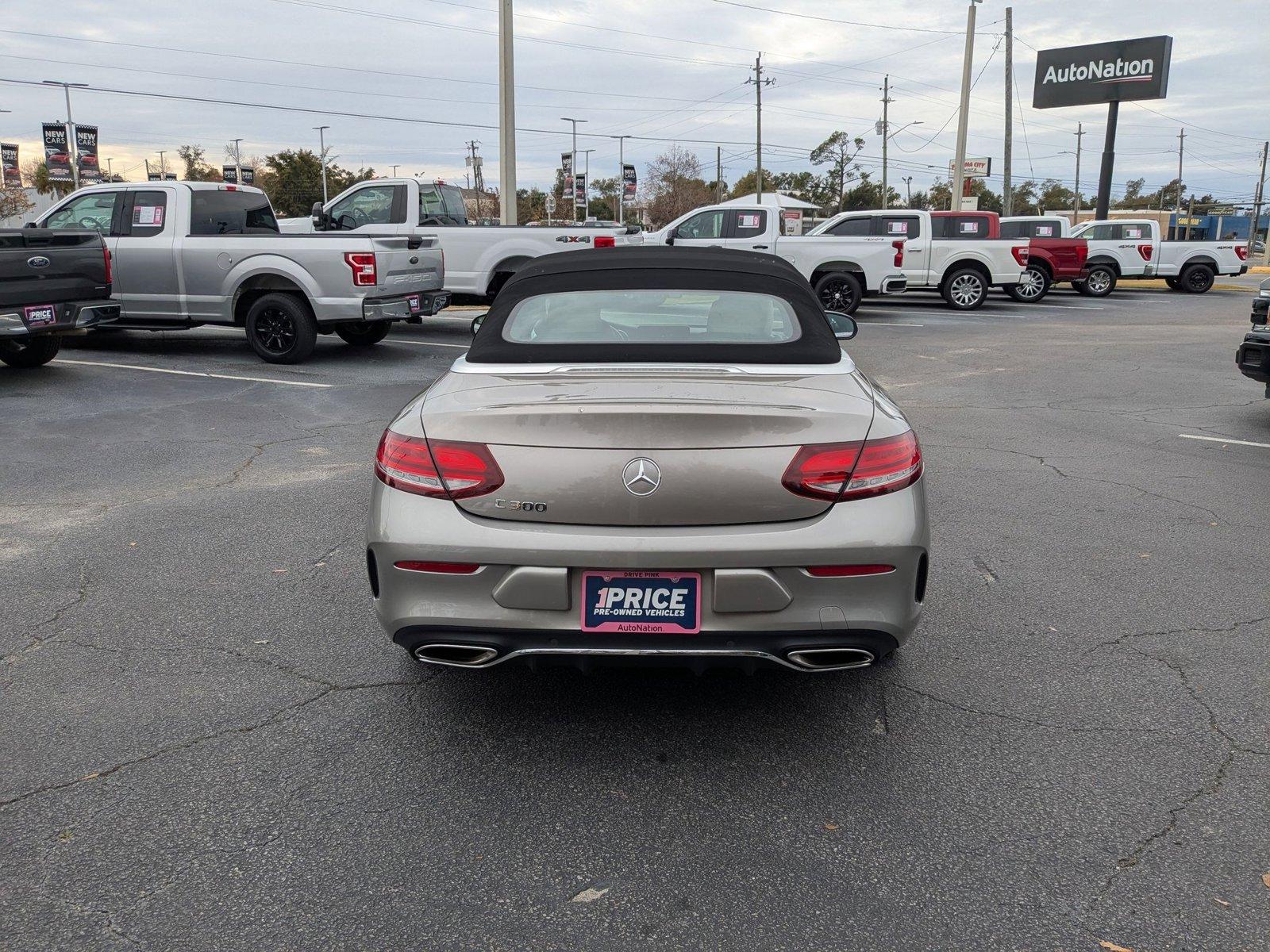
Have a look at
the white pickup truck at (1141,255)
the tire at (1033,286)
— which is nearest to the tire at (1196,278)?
the white pickup truck at (1141,255)

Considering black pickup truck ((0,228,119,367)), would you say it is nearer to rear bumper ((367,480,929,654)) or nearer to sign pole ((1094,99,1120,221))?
rear bumper ((367,480,929,654))

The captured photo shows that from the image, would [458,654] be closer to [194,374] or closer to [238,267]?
[194,374]

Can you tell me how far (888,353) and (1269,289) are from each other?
6.14 meters

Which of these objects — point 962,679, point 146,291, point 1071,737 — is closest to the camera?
point 1071,737

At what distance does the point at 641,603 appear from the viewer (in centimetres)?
297

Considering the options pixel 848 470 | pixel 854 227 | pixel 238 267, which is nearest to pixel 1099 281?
pixel 854 227

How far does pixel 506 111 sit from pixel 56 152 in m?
40.9

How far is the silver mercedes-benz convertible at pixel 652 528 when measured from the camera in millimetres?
2945

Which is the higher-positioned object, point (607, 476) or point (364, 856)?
point (607, 476)

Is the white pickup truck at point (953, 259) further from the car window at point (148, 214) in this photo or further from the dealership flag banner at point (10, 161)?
the dealership flag banner at point (10, 161)

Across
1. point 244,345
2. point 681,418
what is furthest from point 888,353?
point 681,418

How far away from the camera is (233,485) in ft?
21.6

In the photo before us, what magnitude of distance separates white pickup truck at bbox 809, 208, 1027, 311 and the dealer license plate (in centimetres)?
1778

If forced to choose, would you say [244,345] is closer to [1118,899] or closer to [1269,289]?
[1269,289]
